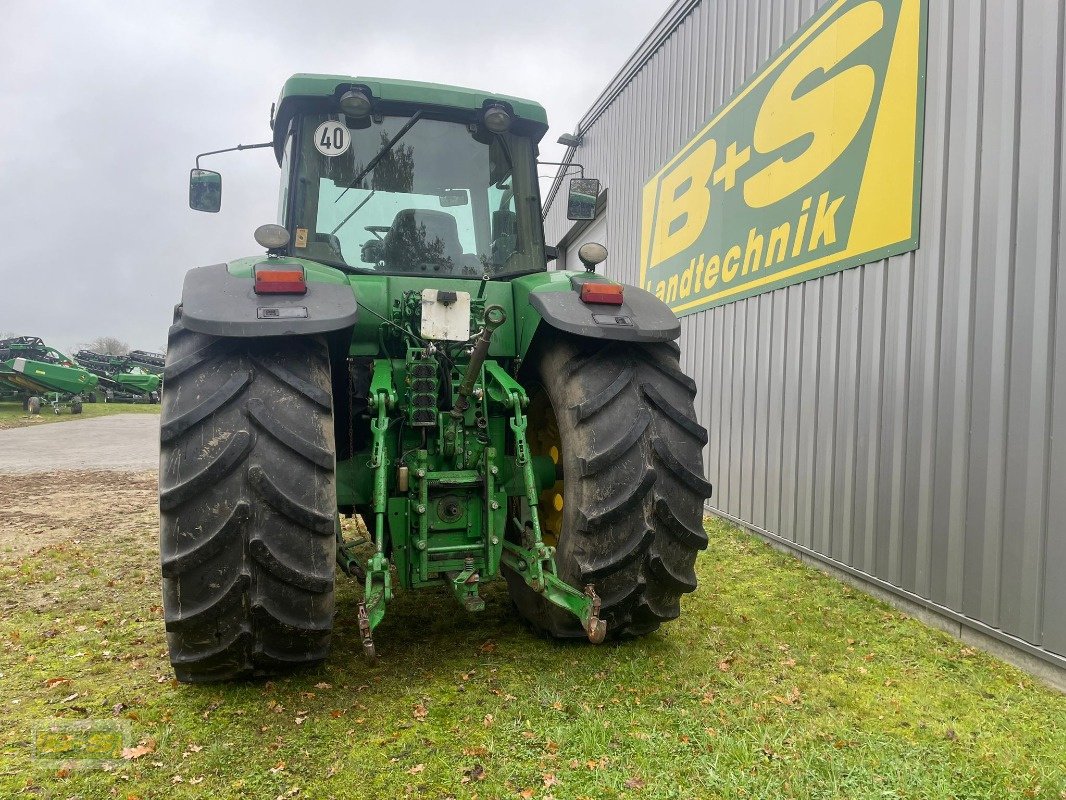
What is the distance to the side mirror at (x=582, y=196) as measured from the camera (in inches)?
178

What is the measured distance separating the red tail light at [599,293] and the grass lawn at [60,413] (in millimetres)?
18735

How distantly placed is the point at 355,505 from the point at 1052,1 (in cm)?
399

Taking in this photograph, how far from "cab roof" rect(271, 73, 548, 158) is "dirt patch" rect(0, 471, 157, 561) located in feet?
13.1

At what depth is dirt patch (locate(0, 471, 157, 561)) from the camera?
577cm

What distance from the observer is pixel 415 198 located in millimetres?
3709

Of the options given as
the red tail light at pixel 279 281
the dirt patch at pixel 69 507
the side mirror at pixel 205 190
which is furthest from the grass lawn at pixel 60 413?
the red tail light at pixel 279 281

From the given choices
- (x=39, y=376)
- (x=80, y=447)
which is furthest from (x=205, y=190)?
(x=39, y=376)

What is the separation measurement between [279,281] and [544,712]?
196 centimetres

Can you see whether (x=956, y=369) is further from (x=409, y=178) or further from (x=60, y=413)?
(x=60, y=413)

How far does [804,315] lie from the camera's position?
5.13 meters

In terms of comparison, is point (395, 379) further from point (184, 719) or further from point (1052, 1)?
point (1052, 1)

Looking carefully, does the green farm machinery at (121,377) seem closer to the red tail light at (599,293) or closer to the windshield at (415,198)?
the windshield at (415,198)

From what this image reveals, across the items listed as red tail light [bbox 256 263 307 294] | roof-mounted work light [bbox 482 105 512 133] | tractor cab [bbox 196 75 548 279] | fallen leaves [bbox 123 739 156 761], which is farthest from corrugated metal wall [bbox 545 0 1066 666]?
fallen leaves [bbox 123 739 156 761]

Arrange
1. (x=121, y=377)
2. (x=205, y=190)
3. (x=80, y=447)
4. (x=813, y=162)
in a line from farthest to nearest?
(x=121, y=377) → (x=80, y=447) → (x=813, y=162) → (x=205, y=190)
